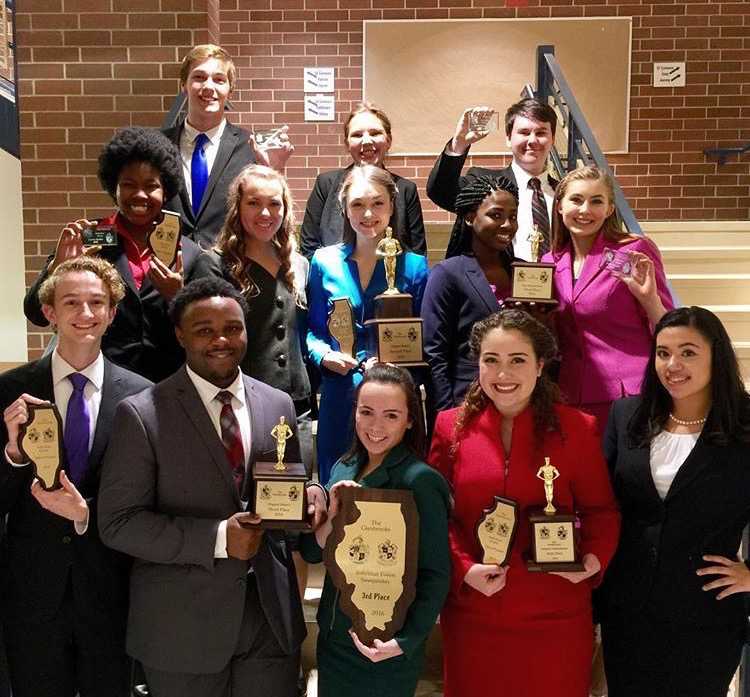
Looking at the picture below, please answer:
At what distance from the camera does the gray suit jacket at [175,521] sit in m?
2.26

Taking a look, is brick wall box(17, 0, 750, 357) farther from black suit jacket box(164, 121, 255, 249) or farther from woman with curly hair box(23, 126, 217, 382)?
woman with curly hair box(23, 126, 217, 382)

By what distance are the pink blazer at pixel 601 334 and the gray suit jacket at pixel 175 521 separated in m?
1.30

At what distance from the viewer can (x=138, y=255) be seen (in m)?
2.94

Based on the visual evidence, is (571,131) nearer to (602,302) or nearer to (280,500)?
(602,302)

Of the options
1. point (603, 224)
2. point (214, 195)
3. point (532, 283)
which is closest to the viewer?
point (532, 283)

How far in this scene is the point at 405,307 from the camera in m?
2.98

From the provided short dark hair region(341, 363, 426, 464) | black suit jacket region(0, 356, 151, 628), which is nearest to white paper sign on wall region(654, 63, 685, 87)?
short dark hair region(341, 363, 426, 464)

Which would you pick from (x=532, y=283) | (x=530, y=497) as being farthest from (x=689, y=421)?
(x=532, y=283)

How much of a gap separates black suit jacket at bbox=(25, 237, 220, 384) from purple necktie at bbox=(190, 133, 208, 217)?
81 centimetres

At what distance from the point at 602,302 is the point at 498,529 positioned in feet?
3.36

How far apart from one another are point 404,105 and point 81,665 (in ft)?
22.5

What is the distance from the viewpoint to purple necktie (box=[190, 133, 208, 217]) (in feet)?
12.1

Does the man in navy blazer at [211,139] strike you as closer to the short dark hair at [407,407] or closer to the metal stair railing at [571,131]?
A: the short dark hair at [407,407]

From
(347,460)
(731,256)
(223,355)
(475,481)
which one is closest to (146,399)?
(223,355)
